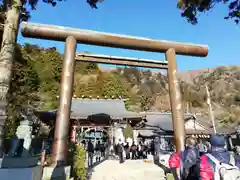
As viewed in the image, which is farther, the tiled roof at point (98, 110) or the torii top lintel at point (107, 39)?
the tiled roof at point (98, 110)

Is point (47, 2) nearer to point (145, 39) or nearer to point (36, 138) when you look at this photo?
point (145, 39)

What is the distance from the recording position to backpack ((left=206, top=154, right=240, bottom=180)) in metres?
2.08

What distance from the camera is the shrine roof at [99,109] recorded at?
56.9 feet

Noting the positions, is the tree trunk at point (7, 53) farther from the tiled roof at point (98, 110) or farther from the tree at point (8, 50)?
the tiled roof at point (98, 110)

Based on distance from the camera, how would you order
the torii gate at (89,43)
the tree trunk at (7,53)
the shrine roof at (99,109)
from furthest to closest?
1. the shrine roof at (99,109)
2. the torii gate at (89,43)
3. the tree trunk at (7,53)

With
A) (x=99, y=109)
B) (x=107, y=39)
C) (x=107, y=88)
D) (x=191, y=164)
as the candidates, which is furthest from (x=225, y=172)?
(x=107, y=88)

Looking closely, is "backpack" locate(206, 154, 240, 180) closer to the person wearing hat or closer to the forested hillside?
the person wearing hat

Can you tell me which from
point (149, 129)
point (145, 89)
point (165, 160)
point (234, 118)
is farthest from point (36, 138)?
point (145, 89)

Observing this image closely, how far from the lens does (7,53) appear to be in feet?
9.56

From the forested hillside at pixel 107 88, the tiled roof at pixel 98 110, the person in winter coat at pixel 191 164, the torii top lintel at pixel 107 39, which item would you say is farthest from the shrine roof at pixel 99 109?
the person in winter coat at pixel 191 164

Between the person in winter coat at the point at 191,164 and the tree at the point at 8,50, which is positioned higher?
the tree at the point at 8,50

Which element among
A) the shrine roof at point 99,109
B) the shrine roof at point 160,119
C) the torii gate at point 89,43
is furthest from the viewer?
the shrine roof at point 160,119

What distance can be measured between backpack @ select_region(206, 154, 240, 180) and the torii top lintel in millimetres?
5245

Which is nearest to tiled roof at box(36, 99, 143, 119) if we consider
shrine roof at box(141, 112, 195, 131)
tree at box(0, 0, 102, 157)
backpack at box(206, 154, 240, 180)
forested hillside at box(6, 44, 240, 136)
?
shrine roof at box(141, 112, 195, 131)
